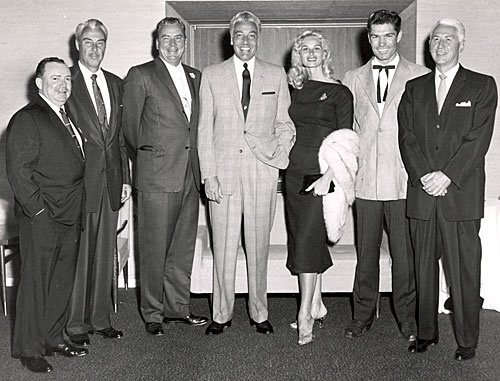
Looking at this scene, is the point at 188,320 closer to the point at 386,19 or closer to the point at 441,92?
the point at 441,92

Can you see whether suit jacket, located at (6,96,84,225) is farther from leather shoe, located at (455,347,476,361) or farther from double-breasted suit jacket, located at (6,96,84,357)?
leather shoe, located at (455,347,476,361)

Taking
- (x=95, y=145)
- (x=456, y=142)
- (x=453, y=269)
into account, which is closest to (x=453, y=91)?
(x=456, y=142)

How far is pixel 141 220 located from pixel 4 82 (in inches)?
88.1

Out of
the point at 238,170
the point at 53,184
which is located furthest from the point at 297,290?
the point at 53,184

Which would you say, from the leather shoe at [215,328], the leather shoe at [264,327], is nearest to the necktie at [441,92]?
the leather shoe at [264,327]

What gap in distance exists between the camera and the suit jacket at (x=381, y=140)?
4277 millimetres

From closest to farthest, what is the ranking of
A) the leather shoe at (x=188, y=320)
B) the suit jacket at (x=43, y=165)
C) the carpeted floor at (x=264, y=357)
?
the suit jacket at (x=43, y=165), the carpeted floor at (x=264, y=357), the leather shoe at (x=188, y=320)

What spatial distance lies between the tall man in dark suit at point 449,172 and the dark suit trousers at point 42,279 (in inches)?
81.3

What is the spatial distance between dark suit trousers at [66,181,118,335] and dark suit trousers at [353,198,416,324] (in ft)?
5.39

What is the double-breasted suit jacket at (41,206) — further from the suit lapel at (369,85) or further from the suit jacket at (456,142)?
the suit jacket at (456,142)

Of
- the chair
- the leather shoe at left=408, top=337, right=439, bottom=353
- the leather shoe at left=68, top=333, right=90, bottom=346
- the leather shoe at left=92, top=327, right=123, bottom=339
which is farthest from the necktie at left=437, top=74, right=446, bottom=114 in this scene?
the chair

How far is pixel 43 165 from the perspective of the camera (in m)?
3.74

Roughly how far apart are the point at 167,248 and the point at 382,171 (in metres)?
1.52

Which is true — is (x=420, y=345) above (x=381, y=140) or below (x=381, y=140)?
below
